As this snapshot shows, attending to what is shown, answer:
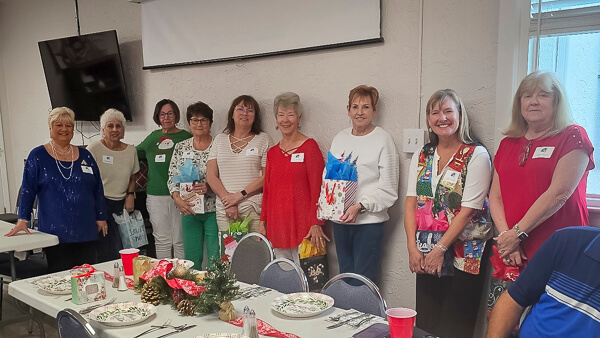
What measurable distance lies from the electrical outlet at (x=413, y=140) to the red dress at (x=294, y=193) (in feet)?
1.87

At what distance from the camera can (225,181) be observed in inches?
139

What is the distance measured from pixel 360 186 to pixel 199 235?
1531mm

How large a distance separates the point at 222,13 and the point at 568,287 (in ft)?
10.9

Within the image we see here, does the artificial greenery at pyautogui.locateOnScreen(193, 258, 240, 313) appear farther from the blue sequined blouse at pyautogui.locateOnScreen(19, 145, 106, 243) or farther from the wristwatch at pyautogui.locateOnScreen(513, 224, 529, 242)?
the blue sequined blouse at pyautogui.locateOnScreen(19, 145, 106, 243)

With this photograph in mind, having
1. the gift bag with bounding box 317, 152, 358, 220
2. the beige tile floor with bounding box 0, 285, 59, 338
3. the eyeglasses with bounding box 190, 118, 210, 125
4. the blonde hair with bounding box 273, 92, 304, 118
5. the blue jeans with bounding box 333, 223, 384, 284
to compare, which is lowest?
the beige tile floor with bounding box 0, 285, 59, 338

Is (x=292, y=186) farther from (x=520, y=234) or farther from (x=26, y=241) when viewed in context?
(x=26, y=241)

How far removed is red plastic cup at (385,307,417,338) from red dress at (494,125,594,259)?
43.7 inches

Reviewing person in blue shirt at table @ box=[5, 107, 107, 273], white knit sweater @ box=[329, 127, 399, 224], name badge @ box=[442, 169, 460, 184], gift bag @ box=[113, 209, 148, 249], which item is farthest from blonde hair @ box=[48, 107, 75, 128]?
name badge @ box=[442, 169, 460, 184]

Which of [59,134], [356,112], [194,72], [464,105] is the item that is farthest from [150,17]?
[464,105]

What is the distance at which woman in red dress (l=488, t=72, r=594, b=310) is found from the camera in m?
2.10

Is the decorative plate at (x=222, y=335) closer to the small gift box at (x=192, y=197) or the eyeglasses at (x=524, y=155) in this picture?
A: the eyeglasses at (x=524, y=155)

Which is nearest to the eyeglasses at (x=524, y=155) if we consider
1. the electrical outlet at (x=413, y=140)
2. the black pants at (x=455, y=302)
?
the black pants at (x=455, y=302)

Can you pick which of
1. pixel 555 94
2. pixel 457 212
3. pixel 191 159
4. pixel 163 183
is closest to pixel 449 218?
pixel 457 212

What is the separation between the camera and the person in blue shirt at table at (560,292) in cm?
137
